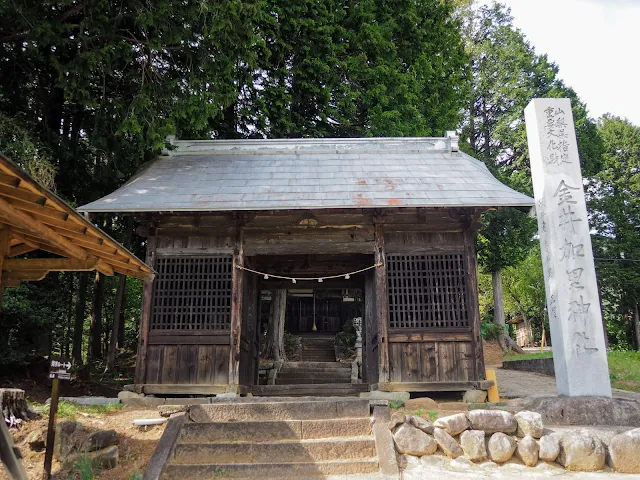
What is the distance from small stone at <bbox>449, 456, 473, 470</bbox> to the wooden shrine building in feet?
9.19

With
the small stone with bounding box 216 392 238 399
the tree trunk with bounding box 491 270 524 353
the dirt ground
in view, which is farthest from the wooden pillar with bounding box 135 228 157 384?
the tree trunk with bounding box 491 270 524 353

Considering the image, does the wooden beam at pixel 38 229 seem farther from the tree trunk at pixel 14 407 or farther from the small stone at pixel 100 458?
the small stone at pixel 100 458

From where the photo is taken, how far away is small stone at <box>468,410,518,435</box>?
629cm

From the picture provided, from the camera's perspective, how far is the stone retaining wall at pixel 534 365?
48.6ft

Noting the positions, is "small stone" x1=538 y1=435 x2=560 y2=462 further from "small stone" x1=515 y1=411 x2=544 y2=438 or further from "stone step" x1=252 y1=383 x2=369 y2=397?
"stone step" x1=252 y1=383 x2=369 y2=397

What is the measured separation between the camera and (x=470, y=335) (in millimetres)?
9148

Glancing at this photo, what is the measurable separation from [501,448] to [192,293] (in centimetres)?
605

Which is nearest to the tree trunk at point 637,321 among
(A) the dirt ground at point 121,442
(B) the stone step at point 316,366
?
(B) the stone step at point 316,366

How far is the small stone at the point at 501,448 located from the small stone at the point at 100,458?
4571mm

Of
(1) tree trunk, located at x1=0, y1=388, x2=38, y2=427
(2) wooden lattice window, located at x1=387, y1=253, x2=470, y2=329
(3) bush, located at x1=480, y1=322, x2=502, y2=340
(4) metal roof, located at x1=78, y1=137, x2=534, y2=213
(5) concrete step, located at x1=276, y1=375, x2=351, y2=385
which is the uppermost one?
(4) metal roof, located at x1=78, y1=137, x2=534, y2=213

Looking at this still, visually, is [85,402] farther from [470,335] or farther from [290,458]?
[470,335]

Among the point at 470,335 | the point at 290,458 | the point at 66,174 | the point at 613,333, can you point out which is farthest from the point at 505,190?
the point at 613,333

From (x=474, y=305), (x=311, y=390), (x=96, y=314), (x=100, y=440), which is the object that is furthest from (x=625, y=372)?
(x=96, y=314)

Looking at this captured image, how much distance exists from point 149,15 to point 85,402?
7145mm
